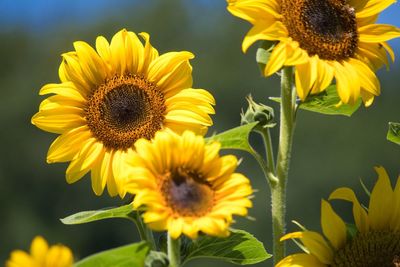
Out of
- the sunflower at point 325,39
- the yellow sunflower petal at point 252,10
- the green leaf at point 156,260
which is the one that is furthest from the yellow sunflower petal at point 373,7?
the green leaf at point 156,260

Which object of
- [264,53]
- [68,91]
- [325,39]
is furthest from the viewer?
[68,91]

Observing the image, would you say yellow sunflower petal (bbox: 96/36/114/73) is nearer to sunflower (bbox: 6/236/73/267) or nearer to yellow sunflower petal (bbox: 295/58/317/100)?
yellow sunflower petal (bbox: 295/58/317/100)

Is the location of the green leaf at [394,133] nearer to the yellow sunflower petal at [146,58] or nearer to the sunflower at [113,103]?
the sunflower at [113,103]

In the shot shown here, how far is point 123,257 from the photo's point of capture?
2252 millimetres

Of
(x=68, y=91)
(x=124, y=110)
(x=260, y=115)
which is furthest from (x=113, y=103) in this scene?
(x=260, y=115)

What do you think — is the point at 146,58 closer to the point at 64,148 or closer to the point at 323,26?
the point at 64,148

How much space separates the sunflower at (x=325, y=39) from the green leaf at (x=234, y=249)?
383 mm

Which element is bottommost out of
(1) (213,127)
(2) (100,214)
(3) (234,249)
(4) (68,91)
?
(1) (213,127)

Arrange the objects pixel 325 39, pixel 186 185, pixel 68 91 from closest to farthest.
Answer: pixel 186 185
pixel 325 39
pixel 68 91

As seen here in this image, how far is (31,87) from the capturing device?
3850 cm

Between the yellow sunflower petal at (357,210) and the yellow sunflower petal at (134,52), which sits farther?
the yellow sunflower petal at (134,52)

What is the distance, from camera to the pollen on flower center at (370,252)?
2.58m

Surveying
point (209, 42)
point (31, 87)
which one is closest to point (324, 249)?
point (31, 87)

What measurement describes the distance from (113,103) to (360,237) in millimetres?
777
